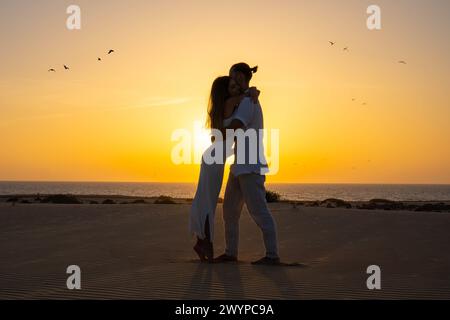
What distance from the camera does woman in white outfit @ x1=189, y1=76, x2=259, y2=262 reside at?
7.55m

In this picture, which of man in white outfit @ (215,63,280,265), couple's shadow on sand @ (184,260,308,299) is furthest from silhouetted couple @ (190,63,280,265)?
couple's shadow on sand @ (184,260,308,299)

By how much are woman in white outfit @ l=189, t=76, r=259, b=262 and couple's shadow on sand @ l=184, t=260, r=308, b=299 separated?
0.37 meters

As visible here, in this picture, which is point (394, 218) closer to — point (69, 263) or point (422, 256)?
A: point (422, 256)

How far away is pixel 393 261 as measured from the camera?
803 centimetres

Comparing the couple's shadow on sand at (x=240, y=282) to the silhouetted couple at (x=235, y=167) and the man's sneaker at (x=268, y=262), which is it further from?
the silhouetted couple at (x=235, y=167)

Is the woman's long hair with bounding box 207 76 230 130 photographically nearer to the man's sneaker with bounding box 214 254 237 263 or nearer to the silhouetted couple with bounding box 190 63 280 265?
the silhouetted couple with bounding box 190 63 280 265

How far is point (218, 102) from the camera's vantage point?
298 inches

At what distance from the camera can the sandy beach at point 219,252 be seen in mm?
5789

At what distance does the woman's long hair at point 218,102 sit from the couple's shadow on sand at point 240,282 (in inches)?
63.6

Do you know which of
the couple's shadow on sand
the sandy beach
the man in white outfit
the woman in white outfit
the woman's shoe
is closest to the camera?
the couple's shadow on sand

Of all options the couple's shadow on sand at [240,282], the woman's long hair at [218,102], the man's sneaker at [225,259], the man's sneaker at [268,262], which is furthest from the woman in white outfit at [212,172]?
the man's sneaker at [268,262]

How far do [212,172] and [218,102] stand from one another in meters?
0.82
